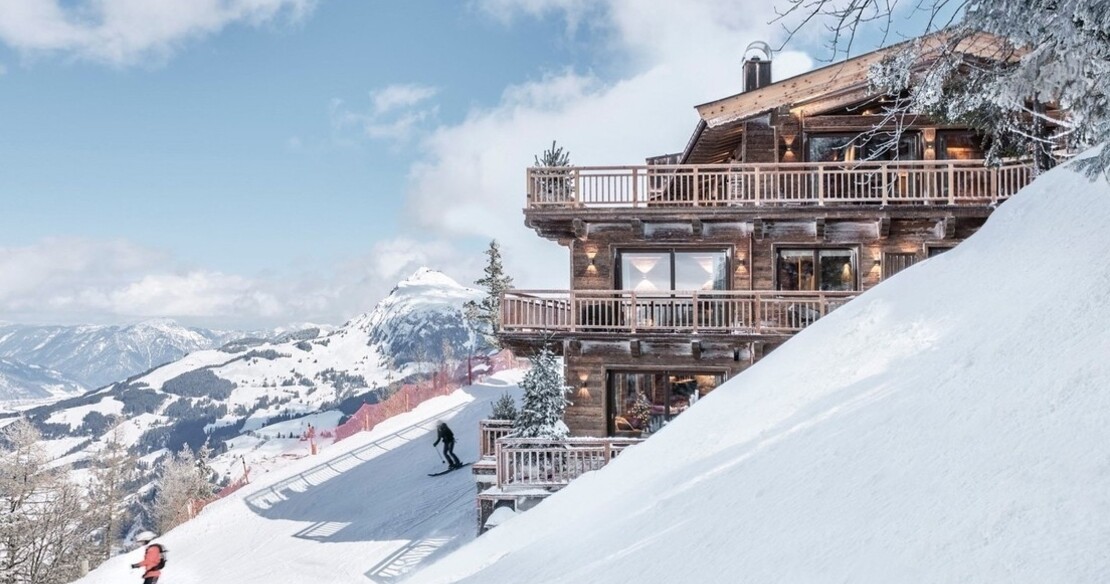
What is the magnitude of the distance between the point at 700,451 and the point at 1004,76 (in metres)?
6.32

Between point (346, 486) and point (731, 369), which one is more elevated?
point (731, 369)

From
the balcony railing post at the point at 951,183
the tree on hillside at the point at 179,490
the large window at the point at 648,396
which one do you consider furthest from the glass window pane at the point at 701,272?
the tree on hillside at the point at 179,490

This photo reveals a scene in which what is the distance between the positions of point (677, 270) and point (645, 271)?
36.8 inches

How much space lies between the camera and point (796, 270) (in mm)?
21156

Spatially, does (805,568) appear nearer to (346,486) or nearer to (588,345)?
(588,345)

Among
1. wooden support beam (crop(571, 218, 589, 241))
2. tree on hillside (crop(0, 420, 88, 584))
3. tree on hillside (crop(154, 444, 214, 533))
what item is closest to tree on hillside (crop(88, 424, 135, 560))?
tree on hillside (crop(154, 444, 214, 533))

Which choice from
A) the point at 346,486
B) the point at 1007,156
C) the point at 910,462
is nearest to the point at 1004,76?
the point at 910,462

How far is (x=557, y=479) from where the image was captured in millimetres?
16922

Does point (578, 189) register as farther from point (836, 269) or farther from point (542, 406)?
point (836, 269)

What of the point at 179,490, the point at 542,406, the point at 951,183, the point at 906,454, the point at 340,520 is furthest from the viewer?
the point at 179,490

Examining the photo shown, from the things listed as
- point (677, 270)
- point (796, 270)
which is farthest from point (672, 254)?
point (796, 270)

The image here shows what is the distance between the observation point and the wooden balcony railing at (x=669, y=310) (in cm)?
1934

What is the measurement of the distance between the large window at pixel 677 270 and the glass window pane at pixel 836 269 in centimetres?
287

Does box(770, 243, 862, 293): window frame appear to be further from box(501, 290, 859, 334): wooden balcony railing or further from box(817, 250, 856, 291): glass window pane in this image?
box(501, 290, 859, 334): wooden balcony railing
